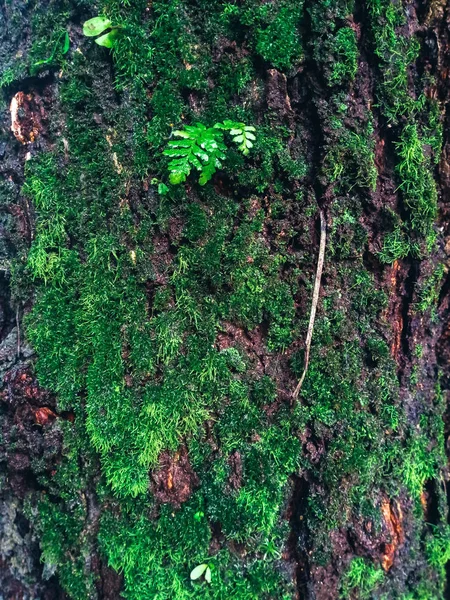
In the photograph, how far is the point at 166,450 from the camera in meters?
2.07

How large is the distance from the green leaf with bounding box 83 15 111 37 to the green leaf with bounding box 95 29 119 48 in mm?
26

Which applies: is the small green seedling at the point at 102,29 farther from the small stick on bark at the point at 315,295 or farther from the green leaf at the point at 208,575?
the green leaf at the point at 208,575

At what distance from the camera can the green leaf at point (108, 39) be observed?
2.02m

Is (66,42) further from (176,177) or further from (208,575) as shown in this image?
(208,575)

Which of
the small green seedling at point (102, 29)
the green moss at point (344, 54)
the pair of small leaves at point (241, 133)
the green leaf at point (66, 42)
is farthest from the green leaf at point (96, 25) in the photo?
the green moss at point (344, 54)

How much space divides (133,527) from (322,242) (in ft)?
5.26

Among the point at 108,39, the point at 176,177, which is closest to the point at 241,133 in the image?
the point at 176,177

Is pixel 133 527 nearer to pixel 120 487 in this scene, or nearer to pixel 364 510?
pixel 120 487

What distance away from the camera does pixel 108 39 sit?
6.64 ft

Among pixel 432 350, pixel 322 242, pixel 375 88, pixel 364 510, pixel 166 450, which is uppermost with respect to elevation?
pixel 375 88

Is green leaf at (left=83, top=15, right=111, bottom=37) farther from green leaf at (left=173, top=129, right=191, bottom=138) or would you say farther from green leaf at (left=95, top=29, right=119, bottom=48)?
green leaf at (left=173, top=129, right=191, bottom=138)

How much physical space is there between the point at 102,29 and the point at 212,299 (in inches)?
51.7

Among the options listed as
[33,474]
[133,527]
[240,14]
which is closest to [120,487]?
[133,527]

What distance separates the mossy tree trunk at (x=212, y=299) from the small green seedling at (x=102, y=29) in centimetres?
4
